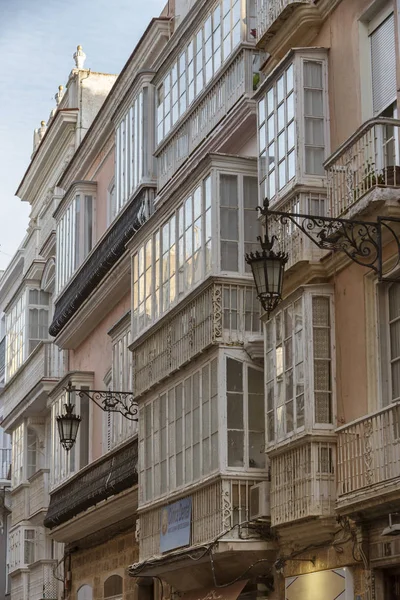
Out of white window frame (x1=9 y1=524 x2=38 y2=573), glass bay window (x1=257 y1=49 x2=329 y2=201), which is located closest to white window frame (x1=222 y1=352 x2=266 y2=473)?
glass bay window (x1=257 y1=49 x2=329 y2=201)

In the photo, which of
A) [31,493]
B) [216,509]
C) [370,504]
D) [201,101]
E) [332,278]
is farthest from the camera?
[31,493]

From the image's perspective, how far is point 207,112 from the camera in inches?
772

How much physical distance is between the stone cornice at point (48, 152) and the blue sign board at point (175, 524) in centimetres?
1511

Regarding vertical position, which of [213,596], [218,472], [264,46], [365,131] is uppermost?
[264,46]

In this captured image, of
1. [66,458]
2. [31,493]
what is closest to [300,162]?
[66,458]

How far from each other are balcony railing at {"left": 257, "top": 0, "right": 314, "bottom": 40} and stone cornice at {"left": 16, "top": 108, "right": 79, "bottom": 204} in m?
14.7

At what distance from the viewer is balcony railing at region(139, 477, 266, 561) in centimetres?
1609

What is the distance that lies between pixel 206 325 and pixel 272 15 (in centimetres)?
397

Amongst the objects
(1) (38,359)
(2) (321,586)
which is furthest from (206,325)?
(1) (38,359)

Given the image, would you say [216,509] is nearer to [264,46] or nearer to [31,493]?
[264,46]

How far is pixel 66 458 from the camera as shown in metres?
26.9

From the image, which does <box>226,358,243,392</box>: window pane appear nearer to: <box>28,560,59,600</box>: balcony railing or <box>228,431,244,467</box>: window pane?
<box>228,431,244,467</box>: window pane

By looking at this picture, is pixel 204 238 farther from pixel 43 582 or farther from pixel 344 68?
pixel 43 582

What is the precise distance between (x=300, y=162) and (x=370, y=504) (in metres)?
4.15
